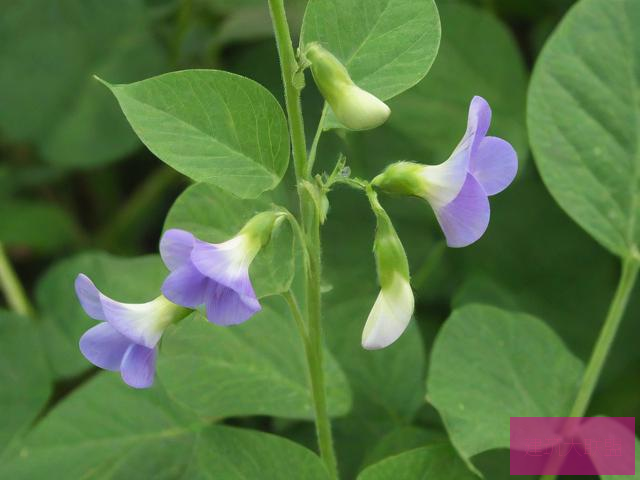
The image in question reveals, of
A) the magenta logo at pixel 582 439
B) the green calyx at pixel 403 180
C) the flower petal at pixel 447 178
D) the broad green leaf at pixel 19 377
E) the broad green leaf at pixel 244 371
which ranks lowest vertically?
the broad green leaf at pixel 19 377

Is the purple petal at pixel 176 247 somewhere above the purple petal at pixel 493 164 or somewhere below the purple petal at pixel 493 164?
below

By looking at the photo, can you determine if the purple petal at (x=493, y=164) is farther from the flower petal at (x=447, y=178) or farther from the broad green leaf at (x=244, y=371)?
the broad green leaf at (x=244, y=371)

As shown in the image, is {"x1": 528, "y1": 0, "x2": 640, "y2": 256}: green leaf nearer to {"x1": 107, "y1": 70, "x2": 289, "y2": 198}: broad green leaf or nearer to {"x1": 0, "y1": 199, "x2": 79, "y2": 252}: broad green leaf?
{"x1": 107, "y1": 70, "x2": 289, "y2": 198}: broad green leaf

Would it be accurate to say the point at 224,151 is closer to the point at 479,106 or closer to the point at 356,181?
the point at 356,181

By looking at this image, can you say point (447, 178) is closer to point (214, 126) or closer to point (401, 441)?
point (214, 126)

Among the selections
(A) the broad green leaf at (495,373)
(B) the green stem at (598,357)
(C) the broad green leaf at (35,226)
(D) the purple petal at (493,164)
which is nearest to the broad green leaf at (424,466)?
(A) the broad green leaf at (495,373)

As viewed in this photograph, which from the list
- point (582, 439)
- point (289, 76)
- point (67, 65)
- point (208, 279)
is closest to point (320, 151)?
point (67, 65)

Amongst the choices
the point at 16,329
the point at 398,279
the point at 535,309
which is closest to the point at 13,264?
the point at 16,329

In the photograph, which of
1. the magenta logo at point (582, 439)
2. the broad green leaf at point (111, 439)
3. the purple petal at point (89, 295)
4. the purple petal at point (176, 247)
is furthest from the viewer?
the broad green leaf at point (111, 439)
